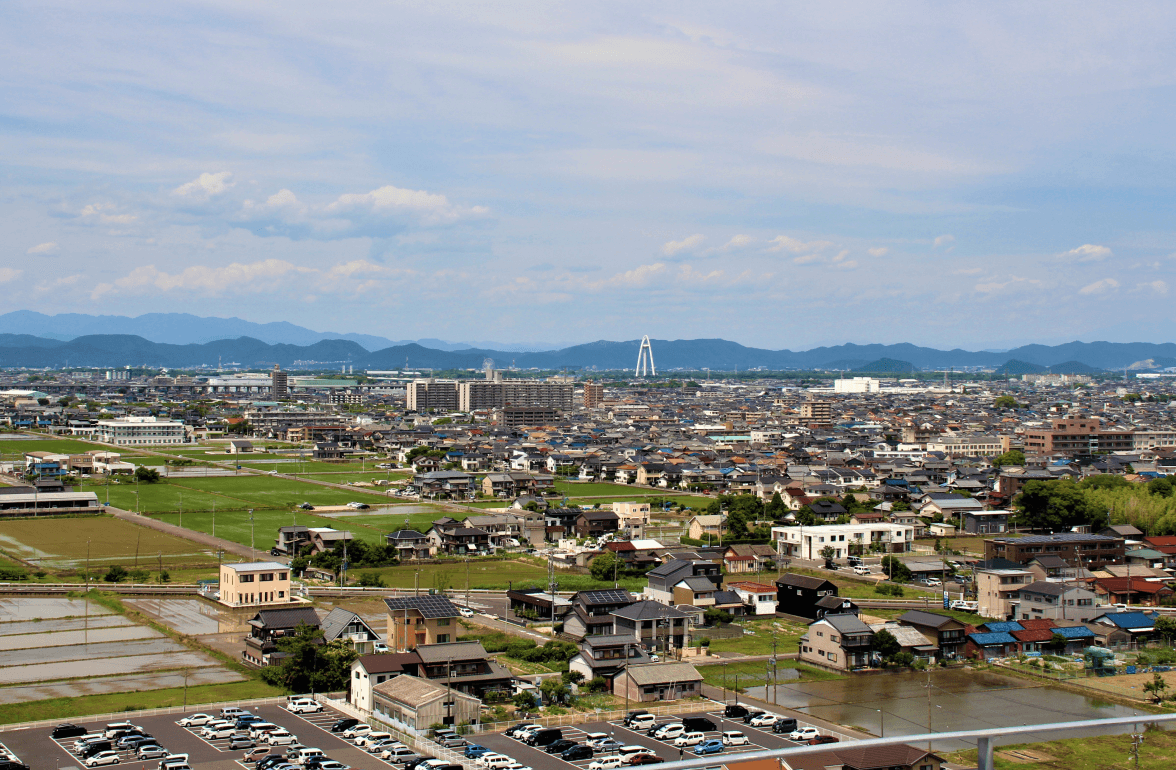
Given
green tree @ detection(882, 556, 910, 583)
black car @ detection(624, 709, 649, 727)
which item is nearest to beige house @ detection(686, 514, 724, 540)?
green tree @ detection(882, 556, 910, 583)

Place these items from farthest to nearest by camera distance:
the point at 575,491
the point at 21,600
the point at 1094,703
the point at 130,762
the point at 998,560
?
1. the point at 575,491
2. the point at 998,560
3. the point at 21,600
4. the point at 1094,703
5. the point at 130,762

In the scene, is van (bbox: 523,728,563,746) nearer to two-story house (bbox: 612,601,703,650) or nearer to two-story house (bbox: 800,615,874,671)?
two-story house (bbox: 612,601,703,650)

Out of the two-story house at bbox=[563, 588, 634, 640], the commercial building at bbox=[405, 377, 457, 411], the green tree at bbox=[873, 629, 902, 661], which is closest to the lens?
the green tree at bbox=[873, 629, 902, 661]

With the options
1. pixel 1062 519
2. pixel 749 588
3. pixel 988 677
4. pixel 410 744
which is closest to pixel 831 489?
pixel 1062 519

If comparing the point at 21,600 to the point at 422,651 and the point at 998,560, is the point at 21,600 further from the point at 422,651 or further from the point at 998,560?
the point at 998,560

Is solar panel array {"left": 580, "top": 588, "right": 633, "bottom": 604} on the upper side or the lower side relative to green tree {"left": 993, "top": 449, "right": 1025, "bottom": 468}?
lower

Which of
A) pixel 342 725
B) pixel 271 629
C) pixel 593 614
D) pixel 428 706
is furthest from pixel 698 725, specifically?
pixel 271 629
